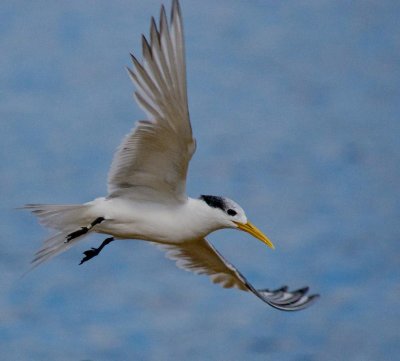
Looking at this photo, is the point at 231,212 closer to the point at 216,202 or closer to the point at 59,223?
the point at 216,202

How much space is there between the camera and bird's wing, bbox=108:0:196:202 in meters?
4.91

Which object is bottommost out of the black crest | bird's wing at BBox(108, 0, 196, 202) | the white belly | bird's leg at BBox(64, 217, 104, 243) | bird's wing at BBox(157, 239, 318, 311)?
bird's leg at BBox(64, 217, 104, 243)

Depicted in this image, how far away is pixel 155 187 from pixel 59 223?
0.44 metres

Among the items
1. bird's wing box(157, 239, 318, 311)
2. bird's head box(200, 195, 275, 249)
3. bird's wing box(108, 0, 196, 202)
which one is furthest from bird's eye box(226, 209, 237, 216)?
bird's wing box(157, 239, 318, 311)

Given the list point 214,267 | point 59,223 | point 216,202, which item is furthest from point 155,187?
point 214,267

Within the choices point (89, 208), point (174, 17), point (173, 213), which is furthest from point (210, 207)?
point (174, 17)

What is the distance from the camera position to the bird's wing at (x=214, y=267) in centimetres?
595

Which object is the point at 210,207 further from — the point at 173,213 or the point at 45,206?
the point at 45,206

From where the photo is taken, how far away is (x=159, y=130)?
5.10 m

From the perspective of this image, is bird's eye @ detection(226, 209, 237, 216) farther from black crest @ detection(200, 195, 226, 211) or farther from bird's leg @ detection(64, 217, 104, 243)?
bird's leg @ detection(64, 217, 104, 243)

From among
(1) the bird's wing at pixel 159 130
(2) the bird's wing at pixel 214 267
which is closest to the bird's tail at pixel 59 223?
(1) the bird's wing at pixel 159 130

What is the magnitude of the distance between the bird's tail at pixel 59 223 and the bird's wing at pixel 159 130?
17cm

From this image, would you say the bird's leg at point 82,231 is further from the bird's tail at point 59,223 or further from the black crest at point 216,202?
the black crest at point 216,202

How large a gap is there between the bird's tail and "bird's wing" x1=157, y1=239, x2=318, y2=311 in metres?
0.64
